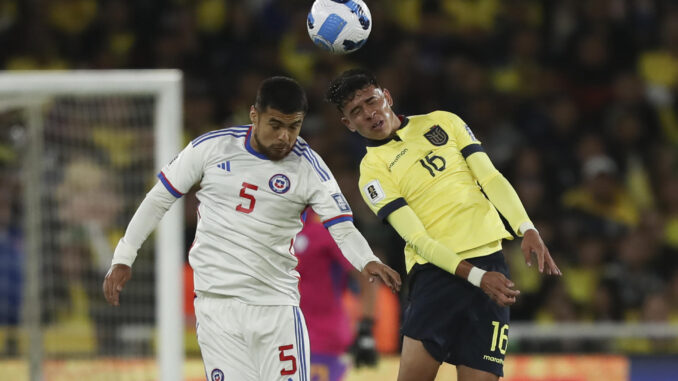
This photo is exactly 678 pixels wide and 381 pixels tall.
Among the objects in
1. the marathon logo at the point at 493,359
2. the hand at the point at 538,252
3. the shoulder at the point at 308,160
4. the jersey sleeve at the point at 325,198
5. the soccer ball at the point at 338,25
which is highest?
the soccer ball at the point at 338,25

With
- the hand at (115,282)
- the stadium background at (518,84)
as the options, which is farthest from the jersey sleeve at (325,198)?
the stadium background at (518,84)

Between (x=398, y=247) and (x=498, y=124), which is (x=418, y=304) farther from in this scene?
(x=498, y=124)

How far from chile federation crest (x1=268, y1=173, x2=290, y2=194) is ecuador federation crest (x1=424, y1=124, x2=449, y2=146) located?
775 mm

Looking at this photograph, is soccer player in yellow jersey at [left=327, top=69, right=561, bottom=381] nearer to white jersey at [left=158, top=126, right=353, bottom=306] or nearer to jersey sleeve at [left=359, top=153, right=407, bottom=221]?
jersey sleeve at [left=359, top=153, right=407, bottom=221]

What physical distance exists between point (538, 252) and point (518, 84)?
6652mm

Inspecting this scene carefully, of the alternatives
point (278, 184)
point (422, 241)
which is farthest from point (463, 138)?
point (278, 184)

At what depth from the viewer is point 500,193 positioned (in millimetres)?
4930

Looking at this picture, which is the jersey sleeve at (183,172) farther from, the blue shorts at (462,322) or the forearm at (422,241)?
the blue shorts at (462,322)

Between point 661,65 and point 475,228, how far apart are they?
6.71 m

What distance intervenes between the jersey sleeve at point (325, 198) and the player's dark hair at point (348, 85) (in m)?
0.37

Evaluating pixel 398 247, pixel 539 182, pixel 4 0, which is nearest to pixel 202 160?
pixel 398 247

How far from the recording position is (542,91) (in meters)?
10.9

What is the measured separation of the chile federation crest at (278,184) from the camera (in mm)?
4816

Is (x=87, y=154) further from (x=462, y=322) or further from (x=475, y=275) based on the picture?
(x=475, y=275)
